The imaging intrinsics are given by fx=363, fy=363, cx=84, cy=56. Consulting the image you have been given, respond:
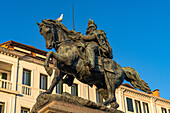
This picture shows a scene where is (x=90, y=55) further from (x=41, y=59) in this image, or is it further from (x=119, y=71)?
(x=41, y=59)

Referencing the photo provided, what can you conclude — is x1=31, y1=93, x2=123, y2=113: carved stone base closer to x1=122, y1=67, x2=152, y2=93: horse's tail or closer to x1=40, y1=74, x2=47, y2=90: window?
x1=122, y1=67, x2=152, y2=93: horse's tail

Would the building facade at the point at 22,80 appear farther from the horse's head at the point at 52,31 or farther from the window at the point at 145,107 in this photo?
the horse's head at the point at 52,31

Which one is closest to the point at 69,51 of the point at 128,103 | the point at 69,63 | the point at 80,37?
the point at 69,63

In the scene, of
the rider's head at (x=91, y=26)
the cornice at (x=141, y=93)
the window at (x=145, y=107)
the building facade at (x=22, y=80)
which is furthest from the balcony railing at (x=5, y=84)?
the rider's head at (x=91, y=26)

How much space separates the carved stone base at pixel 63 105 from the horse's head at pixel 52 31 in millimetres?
1946

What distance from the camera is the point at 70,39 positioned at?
1209 centimetres

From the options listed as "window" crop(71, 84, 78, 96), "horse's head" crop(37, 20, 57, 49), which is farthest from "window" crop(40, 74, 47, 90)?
"horse's head" crop(37, 20, 57, 49)

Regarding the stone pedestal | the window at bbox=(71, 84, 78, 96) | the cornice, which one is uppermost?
the cornice

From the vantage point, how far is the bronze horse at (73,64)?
11.3 meters

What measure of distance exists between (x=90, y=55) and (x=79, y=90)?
22470mm

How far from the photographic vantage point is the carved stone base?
32.4 ft

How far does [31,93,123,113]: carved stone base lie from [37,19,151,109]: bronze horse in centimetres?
69

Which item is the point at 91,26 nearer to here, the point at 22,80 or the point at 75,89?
the point at 22,80

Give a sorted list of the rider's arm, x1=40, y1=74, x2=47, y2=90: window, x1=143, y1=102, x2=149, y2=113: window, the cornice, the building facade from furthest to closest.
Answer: x1=143, y1=102, x2=149, y2=113: window < the cornice < x1=40, y1=74, x2=47, y2=90: window < the building facade < the rider's arm
